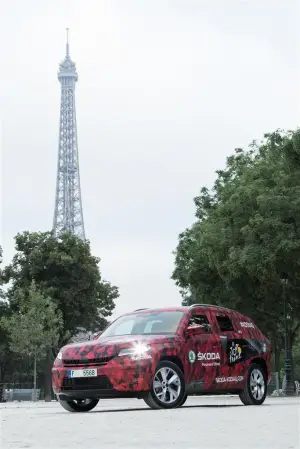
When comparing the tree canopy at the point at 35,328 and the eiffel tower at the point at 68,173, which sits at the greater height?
the eiffel tower at the point at 68,173

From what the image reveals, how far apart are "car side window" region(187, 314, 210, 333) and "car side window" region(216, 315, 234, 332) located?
0.35 metres

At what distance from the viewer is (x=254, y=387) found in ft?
58.7

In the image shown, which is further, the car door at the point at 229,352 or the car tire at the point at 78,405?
the car door at the point at 229,352

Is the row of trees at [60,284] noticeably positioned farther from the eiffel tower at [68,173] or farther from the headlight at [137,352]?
the eiffel tower at [68,173]

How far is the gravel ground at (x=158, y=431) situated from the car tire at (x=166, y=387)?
4.56 ft

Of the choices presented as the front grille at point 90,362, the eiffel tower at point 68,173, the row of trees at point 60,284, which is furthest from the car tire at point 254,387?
the eiffel tower at point 68,173

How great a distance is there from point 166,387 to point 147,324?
58.2 inches

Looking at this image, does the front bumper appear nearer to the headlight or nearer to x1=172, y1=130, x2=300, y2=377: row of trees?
the headlight

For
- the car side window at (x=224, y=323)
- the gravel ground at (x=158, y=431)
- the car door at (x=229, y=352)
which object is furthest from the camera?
the car side window at (x=224, y=323)

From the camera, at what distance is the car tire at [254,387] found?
58.0 feet

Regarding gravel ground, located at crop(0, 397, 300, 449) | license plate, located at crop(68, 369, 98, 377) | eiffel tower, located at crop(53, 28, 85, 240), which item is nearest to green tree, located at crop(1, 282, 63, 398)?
license plate, located at crop(68, 369, 98, 377)

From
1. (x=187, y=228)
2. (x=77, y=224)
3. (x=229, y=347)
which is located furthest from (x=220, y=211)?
(x=77, y=224)

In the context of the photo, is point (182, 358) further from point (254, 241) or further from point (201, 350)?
point (254, 241)

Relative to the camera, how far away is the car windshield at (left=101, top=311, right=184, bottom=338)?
16719 mm
